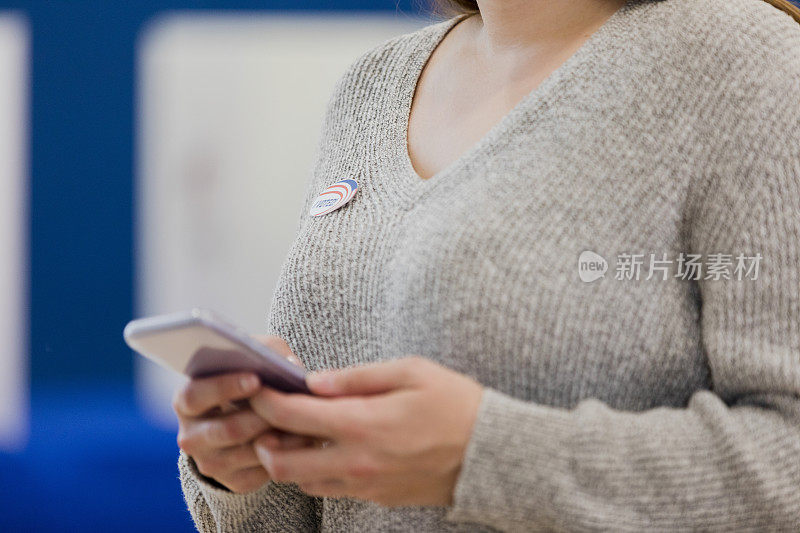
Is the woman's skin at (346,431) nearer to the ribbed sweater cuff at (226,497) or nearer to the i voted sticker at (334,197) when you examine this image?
the ribbed sweater cuff at (226,497)

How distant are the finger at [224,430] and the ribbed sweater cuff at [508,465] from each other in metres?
0.18

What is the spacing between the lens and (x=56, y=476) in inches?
93.0

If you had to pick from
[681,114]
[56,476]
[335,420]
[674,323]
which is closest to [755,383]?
[674,323]

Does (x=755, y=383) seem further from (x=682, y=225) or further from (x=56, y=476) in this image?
(x=56, y=476)

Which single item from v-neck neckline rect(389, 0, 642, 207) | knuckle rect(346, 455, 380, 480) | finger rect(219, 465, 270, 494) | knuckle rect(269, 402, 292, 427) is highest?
v-neck neckline rect(389, 0, 642, 207)

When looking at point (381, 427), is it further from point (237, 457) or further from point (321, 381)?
point (237, 457)

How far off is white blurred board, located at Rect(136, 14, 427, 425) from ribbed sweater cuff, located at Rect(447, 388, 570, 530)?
1.95 metres

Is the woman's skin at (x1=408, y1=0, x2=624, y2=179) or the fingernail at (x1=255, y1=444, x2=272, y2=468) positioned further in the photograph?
the woman's skin at (x1=408, y1=0, x2=624, y2=179)

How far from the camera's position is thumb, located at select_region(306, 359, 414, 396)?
2.34 ft

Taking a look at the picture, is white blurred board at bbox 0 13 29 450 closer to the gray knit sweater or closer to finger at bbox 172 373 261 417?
the gray knit sweater

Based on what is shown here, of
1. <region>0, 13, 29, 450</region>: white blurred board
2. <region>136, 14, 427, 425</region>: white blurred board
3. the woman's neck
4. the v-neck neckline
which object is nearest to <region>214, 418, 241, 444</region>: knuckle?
the v-neck neckline

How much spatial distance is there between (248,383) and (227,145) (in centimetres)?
204

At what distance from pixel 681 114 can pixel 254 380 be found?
1.51ft

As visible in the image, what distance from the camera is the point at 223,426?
776 mm
